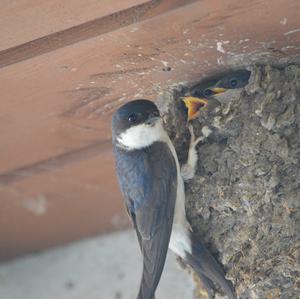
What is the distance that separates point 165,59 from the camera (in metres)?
3.13

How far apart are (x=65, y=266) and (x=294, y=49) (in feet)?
5.88

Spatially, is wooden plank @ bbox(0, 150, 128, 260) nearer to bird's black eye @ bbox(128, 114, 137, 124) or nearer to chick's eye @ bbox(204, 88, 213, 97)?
bird's black eye @ bbox(128, 114, 137, 124)

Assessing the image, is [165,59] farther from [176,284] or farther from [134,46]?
[176,284]

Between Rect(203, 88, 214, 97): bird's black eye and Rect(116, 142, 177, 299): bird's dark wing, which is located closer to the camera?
Rect(116, 142, 177, 299): bird's dark wing

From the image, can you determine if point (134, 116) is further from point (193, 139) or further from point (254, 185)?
point (254, 185)

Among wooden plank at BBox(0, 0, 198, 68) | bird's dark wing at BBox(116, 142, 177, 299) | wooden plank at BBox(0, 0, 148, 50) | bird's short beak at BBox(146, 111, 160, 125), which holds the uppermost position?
wooden plank at BBox(0, 0, 148, 50)

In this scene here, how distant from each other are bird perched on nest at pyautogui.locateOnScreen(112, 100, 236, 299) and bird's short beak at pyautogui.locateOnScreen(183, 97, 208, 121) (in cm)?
7

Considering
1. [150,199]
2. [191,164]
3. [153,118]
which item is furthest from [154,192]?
[153,118]

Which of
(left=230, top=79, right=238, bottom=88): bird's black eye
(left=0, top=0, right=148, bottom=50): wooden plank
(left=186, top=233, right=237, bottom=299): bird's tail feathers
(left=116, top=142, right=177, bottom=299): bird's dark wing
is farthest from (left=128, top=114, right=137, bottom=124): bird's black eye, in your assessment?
(left=0, top=0, right=148, bottom=50): wooden plank

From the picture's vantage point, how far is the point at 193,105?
342 cm

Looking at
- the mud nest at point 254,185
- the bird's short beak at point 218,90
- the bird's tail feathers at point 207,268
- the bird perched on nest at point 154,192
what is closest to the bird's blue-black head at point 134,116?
the bird perched on nest at point 154,192

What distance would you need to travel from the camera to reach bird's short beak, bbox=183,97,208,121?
3.39 metres

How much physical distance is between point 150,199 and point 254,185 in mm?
433

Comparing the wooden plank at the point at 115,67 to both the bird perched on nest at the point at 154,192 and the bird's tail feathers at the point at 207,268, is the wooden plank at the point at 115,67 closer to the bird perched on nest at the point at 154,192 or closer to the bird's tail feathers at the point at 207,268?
the bird perched on nest at the point at 154,192
